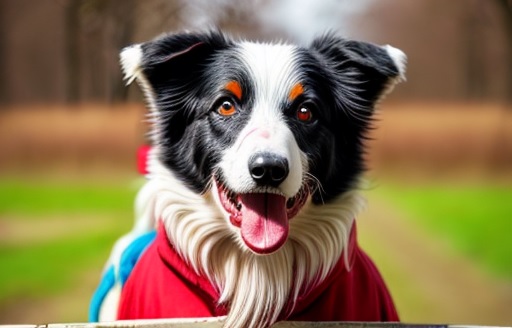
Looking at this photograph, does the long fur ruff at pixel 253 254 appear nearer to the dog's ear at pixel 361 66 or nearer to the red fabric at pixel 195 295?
the red fabric at pixel 195 295

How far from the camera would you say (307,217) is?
168 centimetres

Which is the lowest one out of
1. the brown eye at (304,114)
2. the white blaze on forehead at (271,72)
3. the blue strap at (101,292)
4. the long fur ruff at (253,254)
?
the blue strap at (101,292)

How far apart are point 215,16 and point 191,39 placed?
1474mm

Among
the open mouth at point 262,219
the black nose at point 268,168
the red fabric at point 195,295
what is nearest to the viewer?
the black nose at point 268,168

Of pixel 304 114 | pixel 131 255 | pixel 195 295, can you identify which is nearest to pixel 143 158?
pixel 131 255

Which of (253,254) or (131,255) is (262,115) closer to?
(253,254)

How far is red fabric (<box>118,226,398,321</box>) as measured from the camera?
5.33ft

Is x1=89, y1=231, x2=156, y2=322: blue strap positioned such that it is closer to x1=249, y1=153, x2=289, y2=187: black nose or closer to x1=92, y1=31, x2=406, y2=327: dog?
x1=92, y1=31, x2=406, y2=327: dog

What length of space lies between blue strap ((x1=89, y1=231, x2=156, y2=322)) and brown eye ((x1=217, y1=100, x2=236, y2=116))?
56 centimetres

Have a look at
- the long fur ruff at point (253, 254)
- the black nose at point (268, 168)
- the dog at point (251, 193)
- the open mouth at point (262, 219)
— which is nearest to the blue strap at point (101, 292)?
the dog at point (251, 193)

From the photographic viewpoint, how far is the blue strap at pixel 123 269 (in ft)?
6.42

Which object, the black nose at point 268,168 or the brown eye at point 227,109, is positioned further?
the brown eye at point 227,109

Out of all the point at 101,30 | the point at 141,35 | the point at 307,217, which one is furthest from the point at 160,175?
the point at 101,30

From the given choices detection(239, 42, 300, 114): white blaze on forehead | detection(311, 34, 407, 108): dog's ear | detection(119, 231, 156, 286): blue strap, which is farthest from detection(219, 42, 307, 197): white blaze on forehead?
detection(119, 231, 156, 286): blue strap
